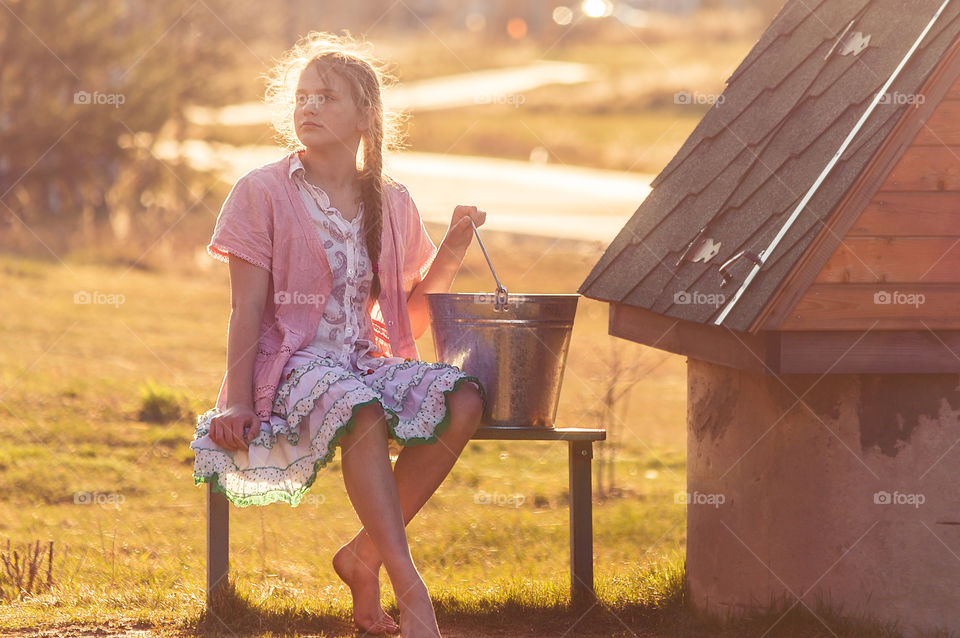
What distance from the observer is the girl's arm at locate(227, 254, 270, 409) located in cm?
379

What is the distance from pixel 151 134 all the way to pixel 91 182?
91 centimetres

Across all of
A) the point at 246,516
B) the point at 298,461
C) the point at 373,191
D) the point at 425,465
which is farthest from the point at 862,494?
the point at 246,516

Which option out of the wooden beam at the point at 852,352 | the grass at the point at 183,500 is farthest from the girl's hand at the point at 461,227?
the grass at the point at 183,500

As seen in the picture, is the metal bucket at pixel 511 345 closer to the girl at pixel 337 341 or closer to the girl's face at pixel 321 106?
the girl at pixel 337 341

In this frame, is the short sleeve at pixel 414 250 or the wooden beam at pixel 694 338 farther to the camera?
the short sleeve at pixel 414 250

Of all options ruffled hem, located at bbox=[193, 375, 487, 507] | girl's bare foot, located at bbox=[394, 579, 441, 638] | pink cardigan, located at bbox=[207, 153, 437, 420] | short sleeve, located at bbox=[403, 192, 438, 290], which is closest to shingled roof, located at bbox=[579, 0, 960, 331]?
short sleeve, located at bbox=[403, 192, 438, 290]

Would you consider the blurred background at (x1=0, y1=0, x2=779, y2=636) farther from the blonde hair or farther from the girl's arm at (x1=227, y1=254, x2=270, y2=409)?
the girl's arm at (x1=227, y1=254, x2=270, y2=409)

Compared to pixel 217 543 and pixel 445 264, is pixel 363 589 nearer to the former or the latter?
pixel 217 543

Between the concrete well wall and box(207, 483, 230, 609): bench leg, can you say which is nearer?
the concrete well wall

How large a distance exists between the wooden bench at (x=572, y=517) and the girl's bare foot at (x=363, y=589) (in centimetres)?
39

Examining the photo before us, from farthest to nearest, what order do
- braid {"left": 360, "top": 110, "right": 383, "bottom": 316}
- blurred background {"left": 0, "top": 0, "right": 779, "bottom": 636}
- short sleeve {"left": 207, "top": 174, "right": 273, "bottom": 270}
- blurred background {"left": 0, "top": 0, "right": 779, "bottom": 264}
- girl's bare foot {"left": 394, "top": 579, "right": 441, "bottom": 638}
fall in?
blurred background {"left": 0, "top": 0, "right": 779, "bottom": 264}, blurred background {"left": 0, "top": 0, "right": 779, "bottom": 636}, braid {"left": 360, "top": 110, "right": 383, "bottom": 316}, short sleeve {"left": 207, "top": 174, "right": 273, "bottom": 270}, girl's bare foot {"left": 394, "top": 579, "right": 441, "bottom": 638}

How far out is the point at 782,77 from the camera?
4.46m

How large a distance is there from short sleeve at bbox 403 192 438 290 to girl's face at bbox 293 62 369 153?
415 mm

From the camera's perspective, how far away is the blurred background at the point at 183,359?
4.67 metres
